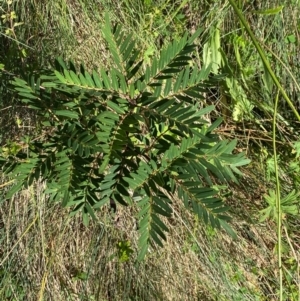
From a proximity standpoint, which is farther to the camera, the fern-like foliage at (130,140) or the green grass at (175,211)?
the green grass at (175,211)

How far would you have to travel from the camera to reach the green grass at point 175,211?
1.53 meters

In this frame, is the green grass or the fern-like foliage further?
the green grass

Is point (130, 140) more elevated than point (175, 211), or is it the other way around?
point (130, 140)

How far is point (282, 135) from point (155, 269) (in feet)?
2.25

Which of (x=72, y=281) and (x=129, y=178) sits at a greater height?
(x=129, y=178)

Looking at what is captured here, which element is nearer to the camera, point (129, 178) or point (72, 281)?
point (129, 178)

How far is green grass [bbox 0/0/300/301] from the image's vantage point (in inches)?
60.4

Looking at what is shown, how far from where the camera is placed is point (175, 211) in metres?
1.54

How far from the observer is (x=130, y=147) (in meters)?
1.00

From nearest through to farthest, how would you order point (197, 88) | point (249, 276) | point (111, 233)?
point (197, 88), point (111, 233), point (249, 276)

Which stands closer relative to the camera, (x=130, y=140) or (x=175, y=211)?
(x=130, y=140)

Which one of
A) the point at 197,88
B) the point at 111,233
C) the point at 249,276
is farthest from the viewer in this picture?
the point at 249,276

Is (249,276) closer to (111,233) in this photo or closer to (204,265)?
(204,265)

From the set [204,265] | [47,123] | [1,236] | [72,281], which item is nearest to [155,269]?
[204,265]
